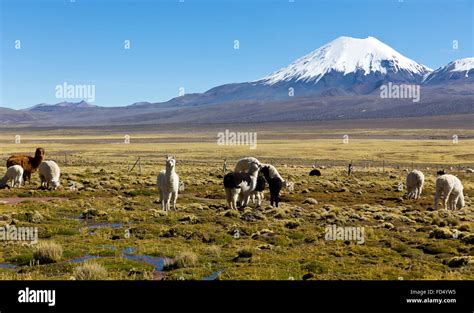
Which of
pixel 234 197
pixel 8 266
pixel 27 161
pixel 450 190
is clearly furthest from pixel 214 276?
pixel 27 161

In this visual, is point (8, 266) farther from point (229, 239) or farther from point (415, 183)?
point (415, 183)

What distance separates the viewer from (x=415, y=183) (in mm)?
25938

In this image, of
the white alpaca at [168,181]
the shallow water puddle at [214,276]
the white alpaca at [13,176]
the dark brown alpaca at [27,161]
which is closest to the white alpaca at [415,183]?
the white alpaca at [168,181]

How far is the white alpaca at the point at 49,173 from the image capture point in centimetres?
2491

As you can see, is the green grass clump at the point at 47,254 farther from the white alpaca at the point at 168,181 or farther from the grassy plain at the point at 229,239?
the white alpaca at the point at 168,181

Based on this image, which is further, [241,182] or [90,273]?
[241,182]

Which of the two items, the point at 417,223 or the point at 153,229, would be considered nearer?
the point at 153,229

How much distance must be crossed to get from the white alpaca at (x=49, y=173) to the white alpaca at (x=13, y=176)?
1.01m

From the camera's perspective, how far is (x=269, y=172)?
2152 centimetres

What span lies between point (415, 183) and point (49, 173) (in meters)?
19.0
